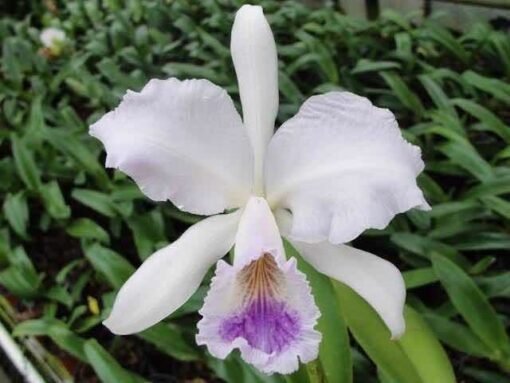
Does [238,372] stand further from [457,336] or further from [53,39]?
[53,39]

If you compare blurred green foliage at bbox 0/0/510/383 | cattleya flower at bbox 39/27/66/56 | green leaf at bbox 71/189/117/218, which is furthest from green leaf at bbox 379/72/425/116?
cattleya flower at bbox 39/27/66/56

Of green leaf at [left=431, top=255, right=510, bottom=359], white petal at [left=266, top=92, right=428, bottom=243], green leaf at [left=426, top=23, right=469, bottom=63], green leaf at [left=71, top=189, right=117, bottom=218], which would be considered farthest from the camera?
green leaf at [left=426, top=23, right=469, bottom=63]

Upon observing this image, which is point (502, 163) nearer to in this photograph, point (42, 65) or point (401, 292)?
point (401, 292)

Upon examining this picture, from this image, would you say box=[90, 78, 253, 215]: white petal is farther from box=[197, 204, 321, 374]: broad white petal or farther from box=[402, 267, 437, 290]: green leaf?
box=[402, 267, 437, 290]: green leaf

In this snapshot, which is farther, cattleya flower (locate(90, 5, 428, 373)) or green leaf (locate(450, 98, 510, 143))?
green leaf (locate(450, 98, 510, 143))

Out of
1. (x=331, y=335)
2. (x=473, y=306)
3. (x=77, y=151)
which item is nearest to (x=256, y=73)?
(x=331, y=335)
